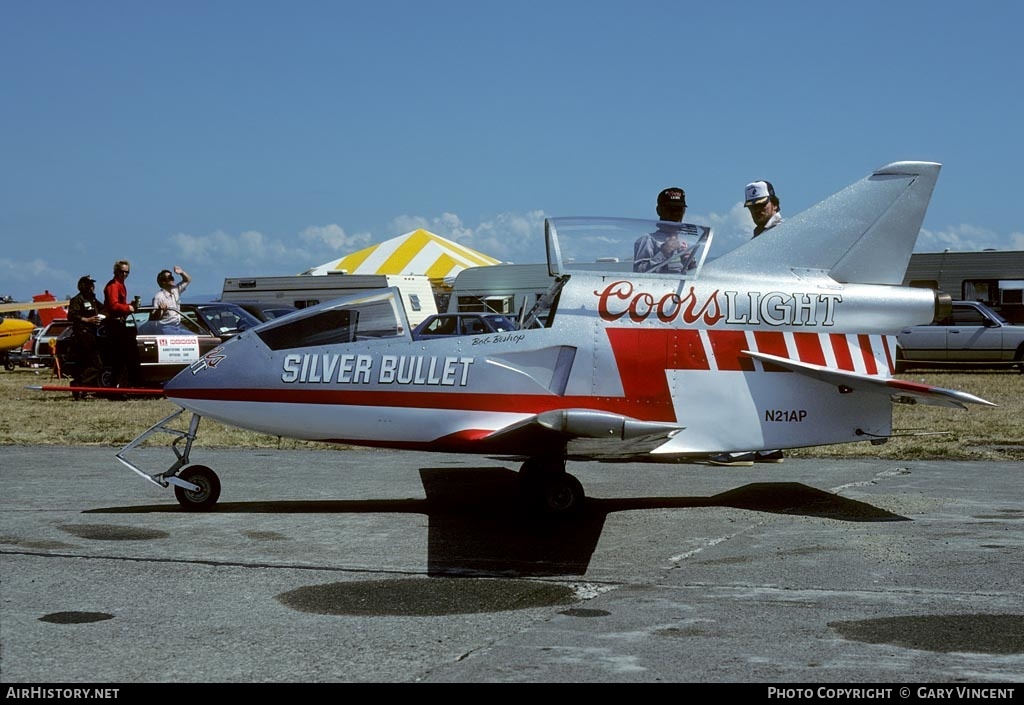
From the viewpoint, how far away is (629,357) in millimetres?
8367

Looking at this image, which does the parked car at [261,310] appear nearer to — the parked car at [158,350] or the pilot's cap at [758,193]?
the parked car at [158,350]

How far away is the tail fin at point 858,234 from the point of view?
880 cm

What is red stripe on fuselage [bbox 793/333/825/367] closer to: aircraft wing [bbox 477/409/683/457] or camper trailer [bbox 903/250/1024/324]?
aircraft wing [bbox 477/409/683/457]

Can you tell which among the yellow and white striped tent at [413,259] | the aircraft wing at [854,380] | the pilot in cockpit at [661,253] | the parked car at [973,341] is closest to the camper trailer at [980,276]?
the parked car at [973,341]

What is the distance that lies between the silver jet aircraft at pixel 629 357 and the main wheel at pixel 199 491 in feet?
0.04

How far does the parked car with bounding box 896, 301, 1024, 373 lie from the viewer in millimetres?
28828

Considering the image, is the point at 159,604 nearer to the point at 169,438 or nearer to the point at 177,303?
the point at 169,438

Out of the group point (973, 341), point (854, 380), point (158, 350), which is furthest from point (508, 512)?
point (973, 341)

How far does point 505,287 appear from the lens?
118 feet

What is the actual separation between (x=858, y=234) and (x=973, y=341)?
72.7ft

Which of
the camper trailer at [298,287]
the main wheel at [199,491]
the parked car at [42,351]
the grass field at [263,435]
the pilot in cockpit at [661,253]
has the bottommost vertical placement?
the grass field at [263,435]

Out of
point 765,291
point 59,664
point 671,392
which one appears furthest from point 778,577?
point 59,664

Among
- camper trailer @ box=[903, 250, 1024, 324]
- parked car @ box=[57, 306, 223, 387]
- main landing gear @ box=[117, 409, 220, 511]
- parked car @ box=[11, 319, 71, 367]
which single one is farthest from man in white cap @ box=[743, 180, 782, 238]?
parked car @ box=[11, 319, 71, 367]
